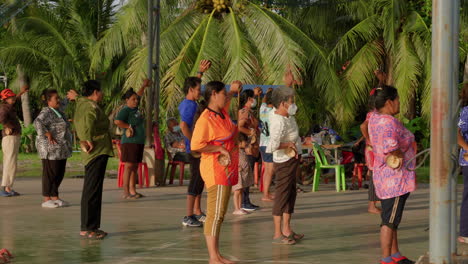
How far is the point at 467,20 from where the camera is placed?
21703mm

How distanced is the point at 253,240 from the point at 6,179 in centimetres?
639

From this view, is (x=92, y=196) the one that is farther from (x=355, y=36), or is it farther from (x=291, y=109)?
(x=355, y=36)

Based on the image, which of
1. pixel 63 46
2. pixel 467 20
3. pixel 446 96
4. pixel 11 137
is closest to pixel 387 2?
pixel 467 20

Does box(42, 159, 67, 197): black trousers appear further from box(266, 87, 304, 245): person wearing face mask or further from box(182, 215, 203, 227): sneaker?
box(266, 87, 304, 245): person wearing face mask

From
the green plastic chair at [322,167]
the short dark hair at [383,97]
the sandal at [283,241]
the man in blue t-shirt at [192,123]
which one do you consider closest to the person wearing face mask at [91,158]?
the man in blue t-shirt at [192,123]

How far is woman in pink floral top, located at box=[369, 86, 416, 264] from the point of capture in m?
7.37

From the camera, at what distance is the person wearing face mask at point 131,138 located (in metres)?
14.0

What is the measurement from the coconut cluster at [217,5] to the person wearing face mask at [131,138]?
8665 mm

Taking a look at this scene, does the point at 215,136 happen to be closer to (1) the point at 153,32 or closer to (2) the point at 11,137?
(2) the point at 11,137

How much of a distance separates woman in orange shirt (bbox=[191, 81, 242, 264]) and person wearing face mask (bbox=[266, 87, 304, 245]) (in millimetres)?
1114

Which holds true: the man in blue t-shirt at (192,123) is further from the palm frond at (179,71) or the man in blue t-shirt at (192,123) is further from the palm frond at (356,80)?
the palm frond at (356,80)

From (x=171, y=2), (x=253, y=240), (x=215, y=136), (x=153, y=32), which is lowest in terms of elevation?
(x=253, y=240)

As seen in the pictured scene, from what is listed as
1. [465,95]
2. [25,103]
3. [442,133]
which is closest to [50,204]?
[465,95]

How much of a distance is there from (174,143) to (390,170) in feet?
32.1
